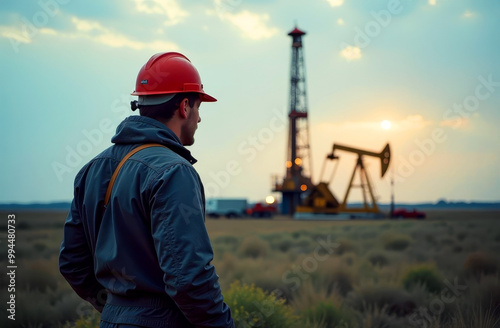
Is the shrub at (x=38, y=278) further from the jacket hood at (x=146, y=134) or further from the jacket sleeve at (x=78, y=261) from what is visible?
the jacket hood at (x=146, y=134)

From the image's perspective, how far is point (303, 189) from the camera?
5250 centimetres

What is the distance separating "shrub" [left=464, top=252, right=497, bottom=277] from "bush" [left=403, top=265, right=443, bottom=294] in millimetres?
1198

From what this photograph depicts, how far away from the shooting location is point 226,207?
2201 inches

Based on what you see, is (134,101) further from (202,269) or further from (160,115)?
(202,269)

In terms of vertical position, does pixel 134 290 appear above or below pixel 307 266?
above

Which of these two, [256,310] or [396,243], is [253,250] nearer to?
[396,243]

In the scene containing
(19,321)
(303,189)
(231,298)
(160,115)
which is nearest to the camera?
(160,115)

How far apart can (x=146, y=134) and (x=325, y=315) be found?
4.68 m

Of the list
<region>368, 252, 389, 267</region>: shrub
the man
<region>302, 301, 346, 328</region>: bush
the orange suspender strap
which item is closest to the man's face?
the man

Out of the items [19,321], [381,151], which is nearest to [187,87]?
[19,321]

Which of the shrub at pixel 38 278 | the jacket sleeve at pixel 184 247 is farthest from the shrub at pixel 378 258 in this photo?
the jacket sleeve at pixel 184 247

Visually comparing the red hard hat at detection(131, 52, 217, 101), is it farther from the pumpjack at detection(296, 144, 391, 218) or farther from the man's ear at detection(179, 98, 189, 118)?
the pumpjack at detection(296, 144, 391, 218)

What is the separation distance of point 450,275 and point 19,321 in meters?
6.96

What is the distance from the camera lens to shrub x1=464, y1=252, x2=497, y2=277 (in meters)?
9.85
